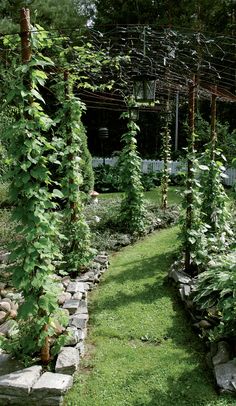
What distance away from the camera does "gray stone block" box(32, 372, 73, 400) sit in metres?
2.51

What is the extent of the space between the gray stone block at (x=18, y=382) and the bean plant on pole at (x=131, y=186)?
3.67m

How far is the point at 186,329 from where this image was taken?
11.5 ft

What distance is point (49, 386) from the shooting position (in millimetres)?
2520

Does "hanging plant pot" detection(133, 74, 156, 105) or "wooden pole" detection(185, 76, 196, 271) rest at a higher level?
"hanging plant pot" detection(133, 74, 156, 105)

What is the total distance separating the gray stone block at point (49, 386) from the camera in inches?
98.7

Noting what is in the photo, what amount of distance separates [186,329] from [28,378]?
1594 mm

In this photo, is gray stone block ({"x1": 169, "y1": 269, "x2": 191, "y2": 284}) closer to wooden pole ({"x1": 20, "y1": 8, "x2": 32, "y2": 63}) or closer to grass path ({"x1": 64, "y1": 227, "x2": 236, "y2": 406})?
grass path ({"x1": 64, "y1": 227, "x2": 236, "y2": 406})

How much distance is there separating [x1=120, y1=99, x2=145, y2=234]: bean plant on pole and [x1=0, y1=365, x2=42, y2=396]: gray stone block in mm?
3669

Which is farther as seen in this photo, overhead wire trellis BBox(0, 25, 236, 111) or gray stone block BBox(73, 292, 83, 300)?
overhead wire trellis BBox(0, 25, 236, 111)

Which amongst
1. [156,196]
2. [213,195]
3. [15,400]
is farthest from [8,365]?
[156,196]

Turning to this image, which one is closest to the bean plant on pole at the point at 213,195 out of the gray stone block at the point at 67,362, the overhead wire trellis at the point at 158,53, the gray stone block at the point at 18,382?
the overhead wire trellis at the point at 158,53

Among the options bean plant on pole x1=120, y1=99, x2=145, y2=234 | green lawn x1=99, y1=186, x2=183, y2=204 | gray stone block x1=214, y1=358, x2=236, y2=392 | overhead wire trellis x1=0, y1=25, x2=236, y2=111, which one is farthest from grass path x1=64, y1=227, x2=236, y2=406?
green lawn x1=99, y1=186, x2=183, y2=204

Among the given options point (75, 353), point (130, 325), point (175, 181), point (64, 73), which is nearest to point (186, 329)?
point (130, 325)

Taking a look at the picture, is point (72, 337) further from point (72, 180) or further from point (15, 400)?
point (72, 180)
